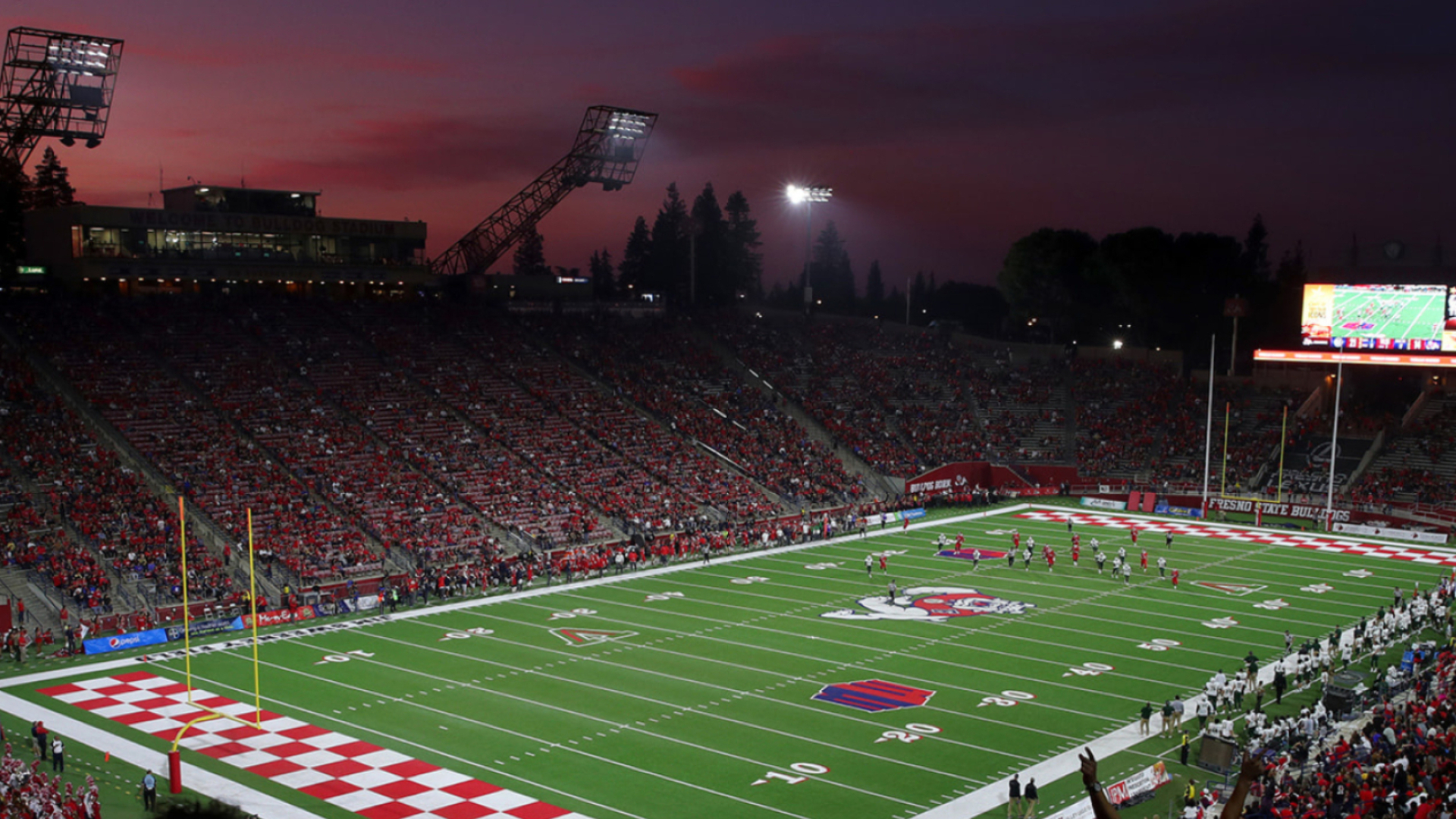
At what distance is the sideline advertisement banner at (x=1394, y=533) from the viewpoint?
146 feet

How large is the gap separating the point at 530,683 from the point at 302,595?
33.7 ft

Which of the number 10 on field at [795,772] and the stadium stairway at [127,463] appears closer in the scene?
the number 10 on field at [795,772]

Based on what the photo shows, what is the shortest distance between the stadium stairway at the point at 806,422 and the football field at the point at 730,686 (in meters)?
13.8

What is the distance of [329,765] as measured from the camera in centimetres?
2070

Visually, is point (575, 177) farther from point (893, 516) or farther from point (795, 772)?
point (795, 772)

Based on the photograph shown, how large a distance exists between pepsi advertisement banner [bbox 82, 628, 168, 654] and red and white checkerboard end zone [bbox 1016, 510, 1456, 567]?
33.3m

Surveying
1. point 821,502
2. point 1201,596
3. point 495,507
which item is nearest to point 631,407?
point 821,502

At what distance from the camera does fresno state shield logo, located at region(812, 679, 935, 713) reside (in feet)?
79.7

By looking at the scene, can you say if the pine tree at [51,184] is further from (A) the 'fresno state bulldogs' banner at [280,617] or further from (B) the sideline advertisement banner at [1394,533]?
(B) the sideline advertisement banner at [1394,533]

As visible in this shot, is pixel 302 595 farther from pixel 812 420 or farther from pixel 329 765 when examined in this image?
pixel 812 420

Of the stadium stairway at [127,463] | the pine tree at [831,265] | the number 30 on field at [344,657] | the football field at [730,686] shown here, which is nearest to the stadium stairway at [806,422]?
the football field at [730,686]

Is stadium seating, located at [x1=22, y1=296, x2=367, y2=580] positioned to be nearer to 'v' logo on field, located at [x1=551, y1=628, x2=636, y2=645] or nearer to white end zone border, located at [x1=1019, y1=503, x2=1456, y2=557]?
'v' logo on field, located at [x1=551, y1=628, x2=636, y2=645]

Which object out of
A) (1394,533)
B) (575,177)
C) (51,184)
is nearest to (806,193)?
(575,177)

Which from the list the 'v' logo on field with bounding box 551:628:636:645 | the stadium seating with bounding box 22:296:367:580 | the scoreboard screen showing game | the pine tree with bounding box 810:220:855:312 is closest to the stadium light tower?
the stadium seating with bounding box 22:296:367:580
